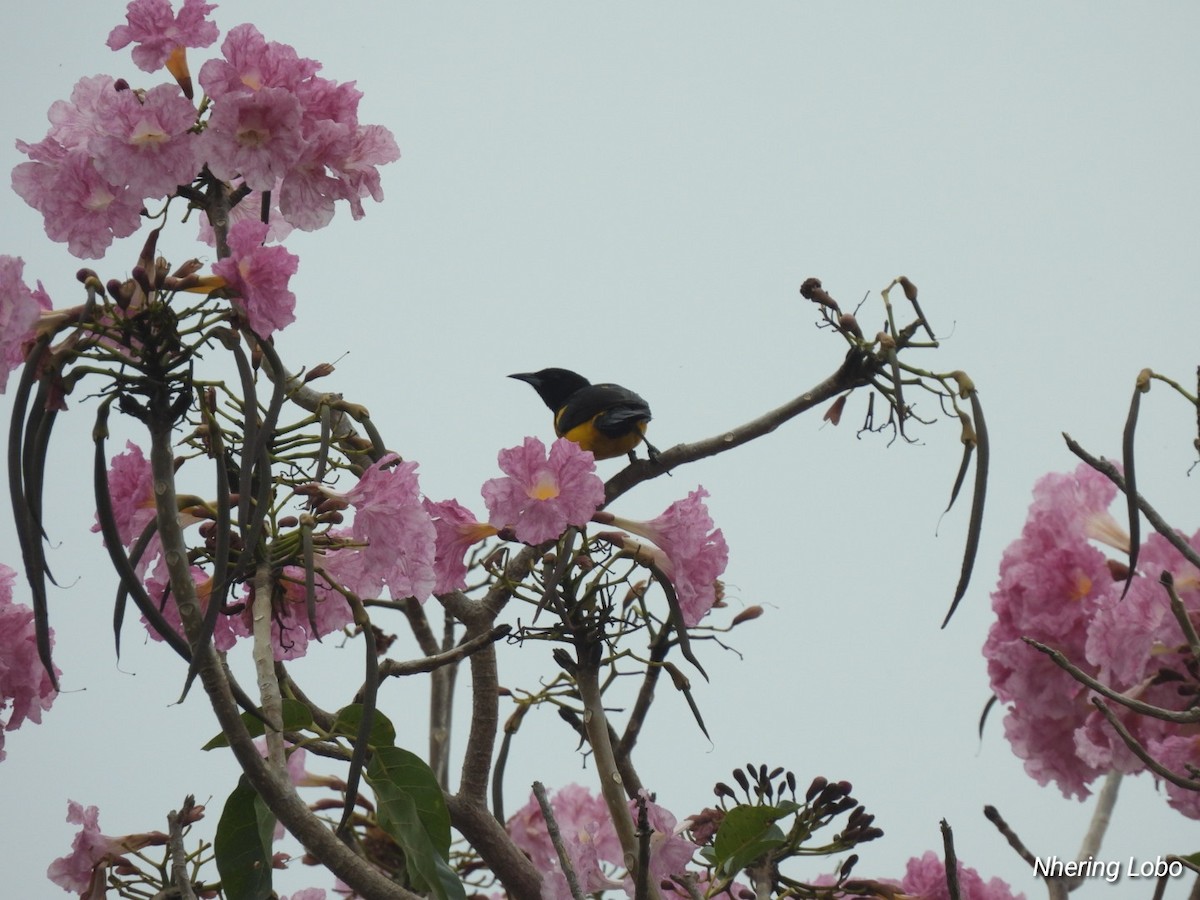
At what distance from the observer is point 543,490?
2.28m

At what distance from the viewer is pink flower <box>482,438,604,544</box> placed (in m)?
2.25

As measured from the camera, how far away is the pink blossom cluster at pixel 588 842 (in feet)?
8.22

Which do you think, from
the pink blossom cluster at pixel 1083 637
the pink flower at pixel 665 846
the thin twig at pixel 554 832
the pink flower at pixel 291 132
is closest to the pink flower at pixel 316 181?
the pink flower at pixel 291 132

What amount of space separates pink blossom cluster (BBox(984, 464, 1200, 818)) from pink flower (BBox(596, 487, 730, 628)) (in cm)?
59

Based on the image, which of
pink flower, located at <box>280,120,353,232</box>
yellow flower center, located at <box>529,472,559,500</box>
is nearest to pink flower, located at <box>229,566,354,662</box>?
yellow flower center, located at <box>529,472,559,500</box>

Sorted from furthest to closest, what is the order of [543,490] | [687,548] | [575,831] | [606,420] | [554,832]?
[606,420]
[575,831]
[687,548]
[543,490]
[554,832]

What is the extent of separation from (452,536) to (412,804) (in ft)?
1.66

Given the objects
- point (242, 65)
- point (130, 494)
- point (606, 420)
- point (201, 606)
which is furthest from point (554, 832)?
point (606, 420)

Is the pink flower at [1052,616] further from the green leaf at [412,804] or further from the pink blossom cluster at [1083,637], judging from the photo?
the green leaf at [412,804]

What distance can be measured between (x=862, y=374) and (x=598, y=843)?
1.60m

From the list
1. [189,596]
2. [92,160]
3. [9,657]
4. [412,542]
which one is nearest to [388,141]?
[92,160]

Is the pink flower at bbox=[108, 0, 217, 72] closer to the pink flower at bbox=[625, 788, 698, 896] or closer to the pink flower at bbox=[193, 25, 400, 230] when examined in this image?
the pink flower at bbox=[193, 25, 400, 230]

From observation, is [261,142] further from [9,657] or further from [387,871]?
[387,871]

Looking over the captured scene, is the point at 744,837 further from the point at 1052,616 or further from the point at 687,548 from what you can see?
the point at 1052,616
